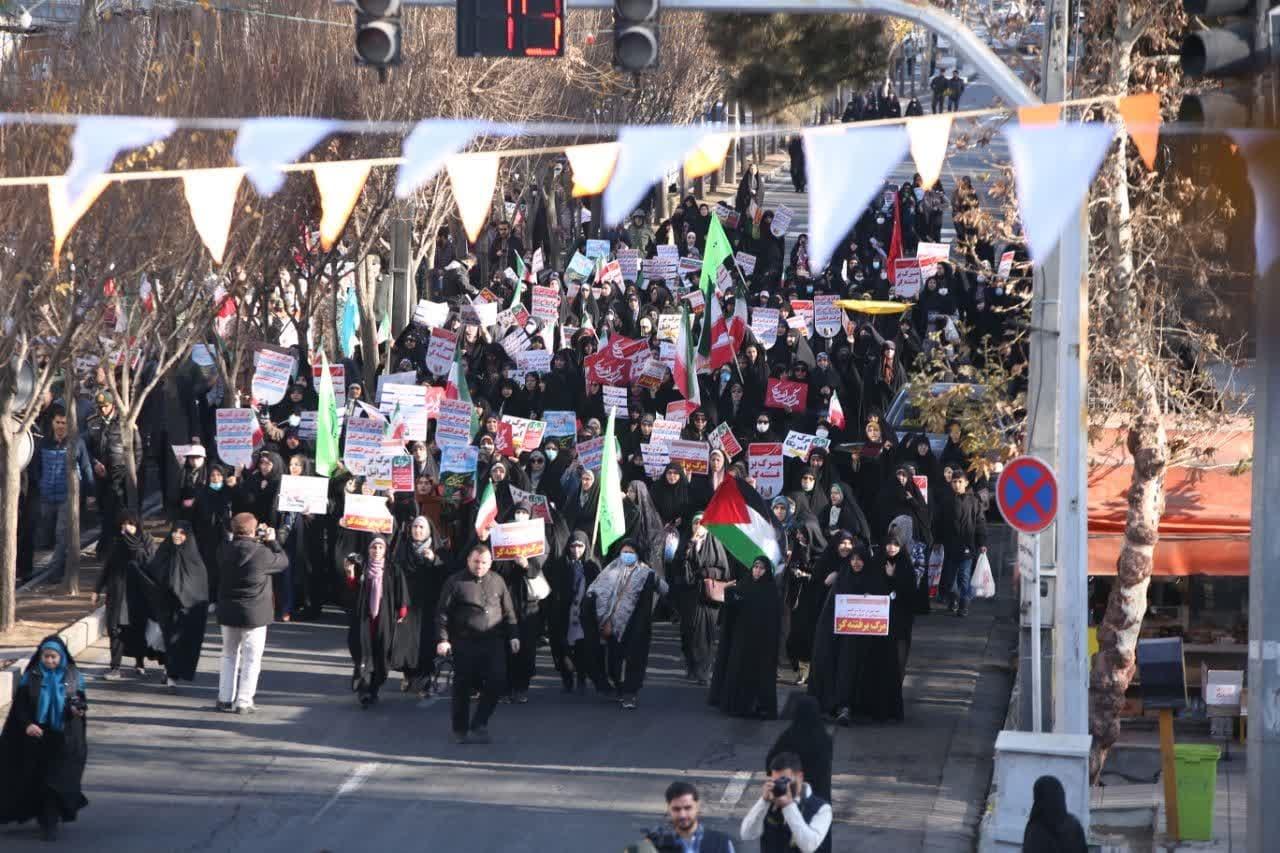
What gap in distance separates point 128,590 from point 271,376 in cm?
588

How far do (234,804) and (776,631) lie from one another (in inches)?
173

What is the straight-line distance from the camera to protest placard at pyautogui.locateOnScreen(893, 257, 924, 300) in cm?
2892

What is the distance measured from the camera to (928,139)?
9930 millimetres

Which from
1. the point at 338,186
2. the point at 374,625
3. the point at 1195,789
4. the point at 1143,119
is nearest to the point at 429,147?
the point at 338,186

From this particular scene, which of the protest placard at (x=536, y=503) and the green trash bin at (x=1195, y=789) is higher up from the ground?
the protest placard at (x=536, y=503)

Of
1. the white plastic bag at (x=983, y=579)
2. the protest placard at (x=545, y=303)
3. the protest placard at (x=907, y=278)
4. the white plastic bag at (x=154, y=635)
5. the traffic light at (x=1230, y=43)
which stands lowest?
the white plastic bag at (x=154, y=635)

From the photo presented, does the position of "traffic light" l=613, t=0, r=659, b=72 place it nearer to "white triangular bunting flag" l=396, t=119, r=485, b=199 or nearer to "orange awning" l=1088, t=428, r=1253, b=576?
"white triangular bunting flag" l=396, t=119, r=485, b=199

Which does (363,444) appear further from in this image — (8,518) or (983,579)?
(983,579)

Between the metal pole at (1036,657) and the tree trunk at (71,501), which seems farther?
the tree trunk at (71,501)

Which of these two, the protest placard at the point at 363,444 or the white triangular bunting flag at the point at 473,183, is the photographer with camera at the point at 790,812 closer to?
the white triangular bunting flag at the point at 473,183

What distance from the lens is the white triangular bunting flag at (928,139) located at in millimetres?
9859

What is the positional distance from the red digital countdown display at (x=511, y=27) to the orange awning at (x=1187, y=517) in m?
6.06

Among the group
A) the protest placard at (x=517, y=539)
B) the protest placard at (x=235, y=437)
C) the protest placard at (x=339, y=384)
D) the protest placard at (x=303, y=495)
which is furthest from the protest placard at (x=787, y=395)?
the protest placard at (x=517, y=539)

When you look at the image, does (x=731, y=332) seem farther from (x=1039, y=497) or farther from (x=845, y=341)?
(x=1039, y=497)
